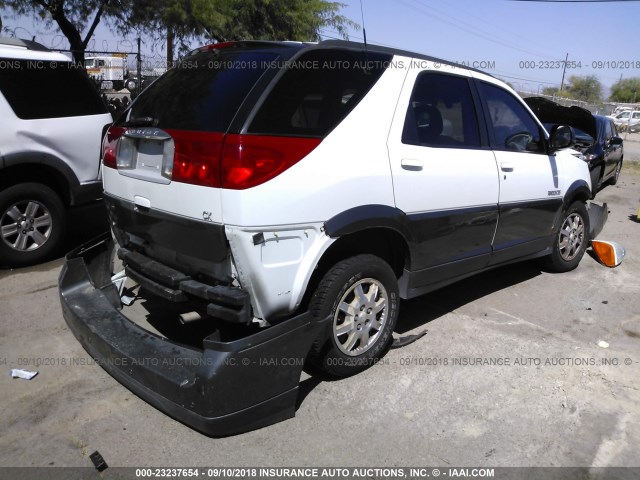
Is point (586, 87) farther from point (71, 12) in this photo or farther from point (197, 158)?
point (197, 158)

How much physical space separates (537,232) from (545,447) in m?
2.44

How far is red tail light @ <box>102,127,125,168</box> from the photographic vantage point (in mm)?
3535

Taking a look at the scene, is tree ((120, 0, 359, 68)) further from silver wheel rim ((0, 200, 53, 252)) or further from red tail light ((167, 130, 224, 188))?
red tail light ((167, 130, 224, 188))

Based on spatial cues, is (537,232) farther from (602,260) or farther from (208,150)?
(208,150)

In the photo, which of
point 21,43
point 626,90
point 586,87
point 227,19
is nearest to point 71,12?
point 227,19

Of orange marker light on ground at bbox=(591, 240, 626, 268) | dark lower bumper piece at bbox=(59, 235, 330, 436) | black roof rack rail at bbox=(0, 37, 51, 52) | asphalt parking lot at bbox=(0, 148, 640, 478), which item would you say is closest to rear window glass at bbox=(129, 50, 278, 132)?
dark lower bumper piece at bbox=(59, 235, 330, 436)

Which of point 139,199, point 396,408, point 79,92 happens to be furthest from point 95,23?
point 396,408

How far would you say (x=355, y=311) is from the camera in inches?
133

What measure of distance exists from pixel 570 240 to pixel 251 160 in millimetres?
4144

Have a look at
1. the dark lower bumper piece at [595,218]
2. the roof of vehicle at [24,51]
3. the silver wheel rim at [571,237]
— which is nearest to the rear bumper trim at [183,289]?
the roof of vehicle at [24,51]

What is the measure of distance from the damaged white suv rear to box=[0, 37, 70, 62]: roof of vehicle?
229 cm

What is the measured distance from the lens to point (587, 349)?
4137 millimetres

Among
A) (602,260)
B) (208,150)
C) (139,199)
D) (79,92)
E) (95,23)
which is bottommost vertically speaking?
(602,260)

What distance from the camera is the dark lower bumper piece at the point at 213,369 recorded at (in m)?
2.68
